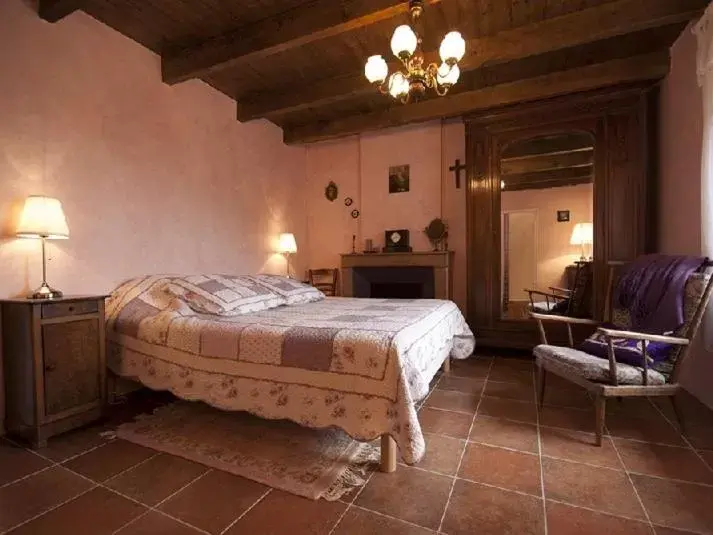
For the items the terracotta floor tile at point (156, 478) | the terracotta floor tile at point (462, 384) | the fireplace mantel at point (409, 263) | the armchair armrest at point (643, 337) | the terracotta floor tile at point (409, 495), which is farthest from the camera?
the fireplace mantel at point (409, 263)

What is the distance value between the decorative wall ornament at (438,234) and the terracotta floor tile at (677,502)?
2.96 meters

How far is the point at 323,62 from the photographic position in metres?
3.23

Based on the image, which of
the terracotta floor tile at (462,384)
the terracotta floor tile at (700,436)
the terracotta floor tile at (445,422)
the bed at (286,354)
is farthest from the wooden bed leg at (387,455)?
the terracotta floor tile at (700,436)

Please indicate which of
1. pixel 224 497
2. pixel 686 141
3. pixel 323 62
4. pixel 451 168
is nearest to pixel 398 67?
pixel 323 62

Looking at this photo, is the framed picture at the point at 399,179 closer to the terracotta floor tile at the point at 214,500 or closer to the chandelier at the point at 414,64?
the chandelier at the point at 414,64

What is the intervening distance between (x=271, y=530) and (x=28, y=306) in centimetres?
175

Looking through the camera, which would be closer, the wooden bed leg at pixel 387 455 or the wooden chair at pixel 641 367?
the wooden bed leg at pixel 387 455

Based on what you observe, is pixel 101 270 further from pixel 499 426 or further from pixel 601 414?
pixel 601 414

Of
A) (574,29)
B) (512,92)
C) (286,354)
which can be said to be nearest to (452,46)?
(574,29)

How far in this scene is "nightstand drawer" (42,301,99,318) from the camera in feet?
6.48

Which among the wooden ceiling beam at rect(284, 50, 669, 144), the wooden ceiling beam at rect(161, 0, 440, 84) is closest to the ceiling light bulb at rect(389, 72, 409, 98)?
the wooden ceiling beam at rect(161, 0, 440, 84)

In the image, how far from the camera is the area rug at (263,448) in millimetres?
1594

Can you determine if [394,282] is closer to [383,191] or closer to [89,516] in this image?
[383,191]

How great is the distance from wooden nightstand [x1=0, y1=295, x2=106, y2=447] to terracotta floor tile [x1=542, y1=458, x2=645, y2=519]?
2527mm
